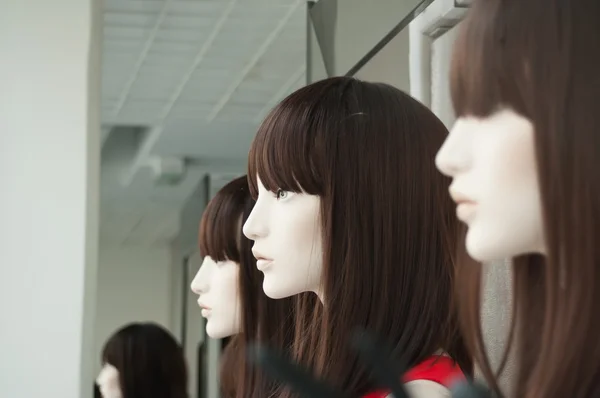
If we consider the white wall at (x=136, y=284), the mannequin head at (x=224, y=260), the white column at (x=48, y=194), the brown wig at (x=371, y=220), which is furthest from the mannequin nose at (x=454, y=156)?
the white wall at (x=136, y=284)

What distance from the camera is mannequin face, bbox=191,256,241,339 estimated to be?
4.60ft

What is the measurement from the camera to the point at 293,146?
928 mm

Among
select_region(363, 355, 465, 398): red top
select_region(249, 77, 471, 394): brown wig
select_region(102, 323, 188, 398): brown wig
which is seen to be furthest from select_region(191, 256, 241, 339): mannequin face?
select_region(102, 323, 188, 398): brown wig

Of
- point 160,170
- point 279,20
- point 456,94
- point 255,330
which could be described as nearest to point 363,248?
point 456,94

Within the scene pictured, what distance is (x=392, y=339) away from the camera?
0.88m

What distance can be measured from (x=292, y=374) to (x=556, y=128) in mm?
221

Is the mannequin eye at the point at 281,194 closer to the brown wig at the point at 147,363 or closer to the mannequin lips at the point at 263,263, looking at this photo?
the mannequin lips at the point at 263,263

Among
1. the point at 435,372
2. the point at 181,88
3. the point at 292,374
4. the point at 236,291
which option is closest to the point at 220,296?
the point at 236,291

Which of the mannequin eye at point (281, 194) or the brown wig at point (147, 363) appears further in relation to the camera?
the brown wig at point (147, 363)

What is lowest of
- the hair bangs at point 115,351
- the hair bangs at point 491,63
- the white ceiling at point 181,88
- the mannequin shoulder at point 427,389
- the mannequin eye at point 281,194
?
the hair bangs at point 115,351

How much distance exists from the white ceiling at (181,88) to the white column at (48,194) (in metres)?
0.32

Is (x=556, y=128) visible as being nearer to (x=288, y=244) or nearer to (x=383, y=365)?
(x=383, y=365)

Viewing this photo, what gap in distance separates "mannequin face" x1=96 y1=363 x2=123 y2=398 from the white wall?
3.84ft

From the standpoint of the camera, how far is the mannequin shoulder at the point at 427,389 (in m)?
0.78
